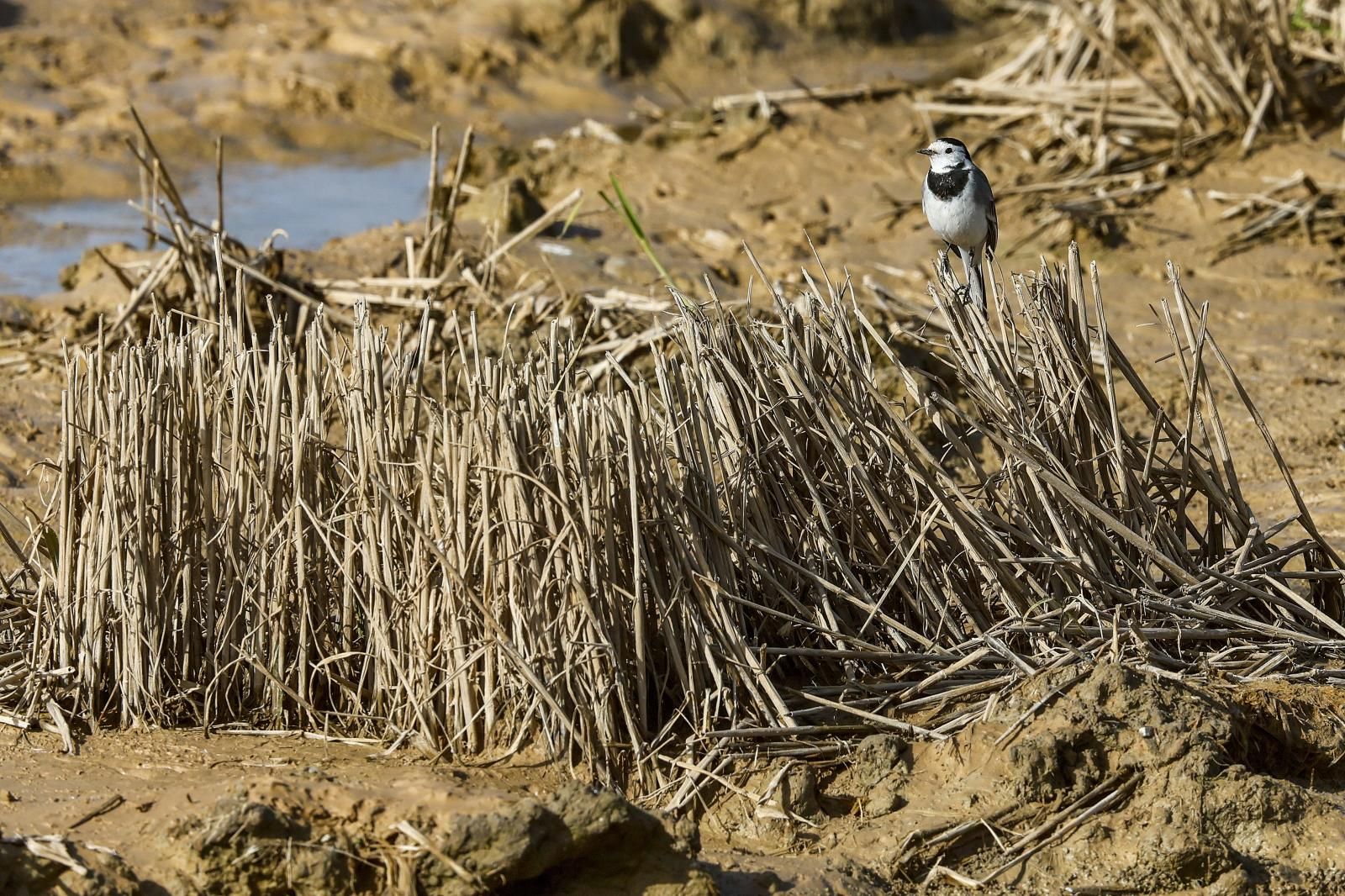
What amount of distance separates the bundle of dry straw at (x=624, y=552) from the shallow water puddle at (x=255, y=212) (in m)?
4.19

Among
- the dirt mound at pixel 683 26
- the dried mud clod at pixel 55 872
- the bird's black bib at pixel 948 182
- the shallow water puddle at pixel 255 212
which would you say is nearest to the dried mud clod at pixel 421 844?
the dried mud clod at pixel 55 872

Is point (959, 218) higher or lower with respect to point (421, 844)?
higher

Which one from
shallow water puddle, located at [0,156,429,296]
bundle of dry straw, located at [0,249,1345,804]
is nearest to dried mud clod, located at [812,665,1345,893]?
bundle of dry straw, located at [0,249,1345,804]

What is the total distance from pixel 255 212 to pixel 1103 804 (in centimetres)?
699

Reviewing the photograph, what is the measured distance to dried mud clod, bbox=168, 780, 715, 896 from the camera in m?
2.80

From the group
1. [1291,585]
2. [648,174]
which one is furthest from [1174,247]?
[1291,585]

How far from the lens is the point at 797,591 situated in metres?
3.69

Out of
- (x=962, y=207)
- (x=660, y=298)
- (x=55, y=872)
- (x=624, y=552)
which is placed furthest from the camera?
(x=660, y=298)

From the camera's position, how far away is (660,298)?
22.2 feet

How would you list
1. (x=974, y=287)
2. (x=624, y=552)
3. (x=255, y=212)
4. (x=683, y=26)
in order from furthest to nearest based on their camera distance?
(x=683, y=26)
(x=255, y=212)
(x=974, y=287)
(x=624, y=552)

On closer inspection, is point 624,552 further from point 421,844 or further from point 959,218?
point 959,218

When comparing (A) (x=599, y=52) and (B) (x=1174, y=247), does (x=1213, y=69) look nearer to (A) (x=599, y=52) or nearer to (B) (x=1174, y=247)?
(B) (x=1174, y=247)

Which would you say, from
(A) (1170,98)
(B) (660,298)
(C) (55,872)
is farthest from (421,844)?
(A) (1170,98)

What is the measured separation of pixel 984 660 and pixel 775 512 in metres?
0.61
